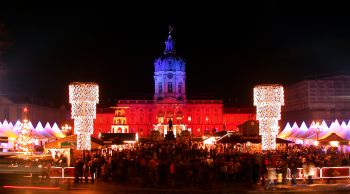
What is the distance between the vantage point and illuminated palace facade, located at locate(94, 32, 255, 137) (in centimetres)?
15162

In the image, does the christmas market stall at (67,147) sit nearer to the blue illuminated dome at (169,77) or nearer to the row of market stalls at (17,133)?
the row of market stalls at (17,133)

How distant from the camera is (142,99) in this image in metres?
161

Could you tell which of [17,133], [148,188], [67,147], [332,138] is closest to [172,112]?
[17,133]

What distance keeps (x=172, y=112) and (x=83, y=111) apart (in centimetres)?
12276

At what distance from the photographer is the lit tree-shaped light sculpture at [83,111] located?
29453 mm

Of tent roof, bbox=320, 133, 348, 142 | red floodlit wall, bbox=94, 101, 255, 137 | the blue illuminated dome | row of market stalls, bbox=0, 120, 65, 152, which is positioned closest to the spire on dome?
the blue illuminated dome

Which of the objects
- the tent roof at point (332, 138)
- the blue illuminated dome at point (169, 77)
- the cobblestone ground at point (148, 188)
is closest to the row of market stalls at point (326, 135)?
the tent roof at point (332, 138)

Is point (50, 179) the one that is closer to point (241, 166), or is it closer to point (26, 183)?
point (26, 183)

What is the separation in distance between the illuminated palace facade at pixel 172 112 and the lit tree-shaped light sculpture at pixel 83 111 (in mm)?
117055

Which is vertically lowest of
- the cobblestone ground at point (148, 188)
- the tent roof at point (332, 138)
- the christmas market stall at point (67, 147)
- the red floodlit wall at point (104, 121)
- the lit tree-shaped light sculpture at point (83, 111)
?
the cobblestone ground at point (148, 188)

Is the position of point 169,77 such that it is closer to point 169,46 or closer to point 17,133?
point 169,46

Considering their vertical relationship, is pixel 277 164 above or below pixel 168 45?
below

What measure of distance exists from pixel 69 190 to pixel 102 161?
20.9 feet

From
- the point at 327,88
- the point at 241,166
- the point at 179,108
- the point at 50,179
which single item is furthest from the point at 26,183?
the point at 179,108
